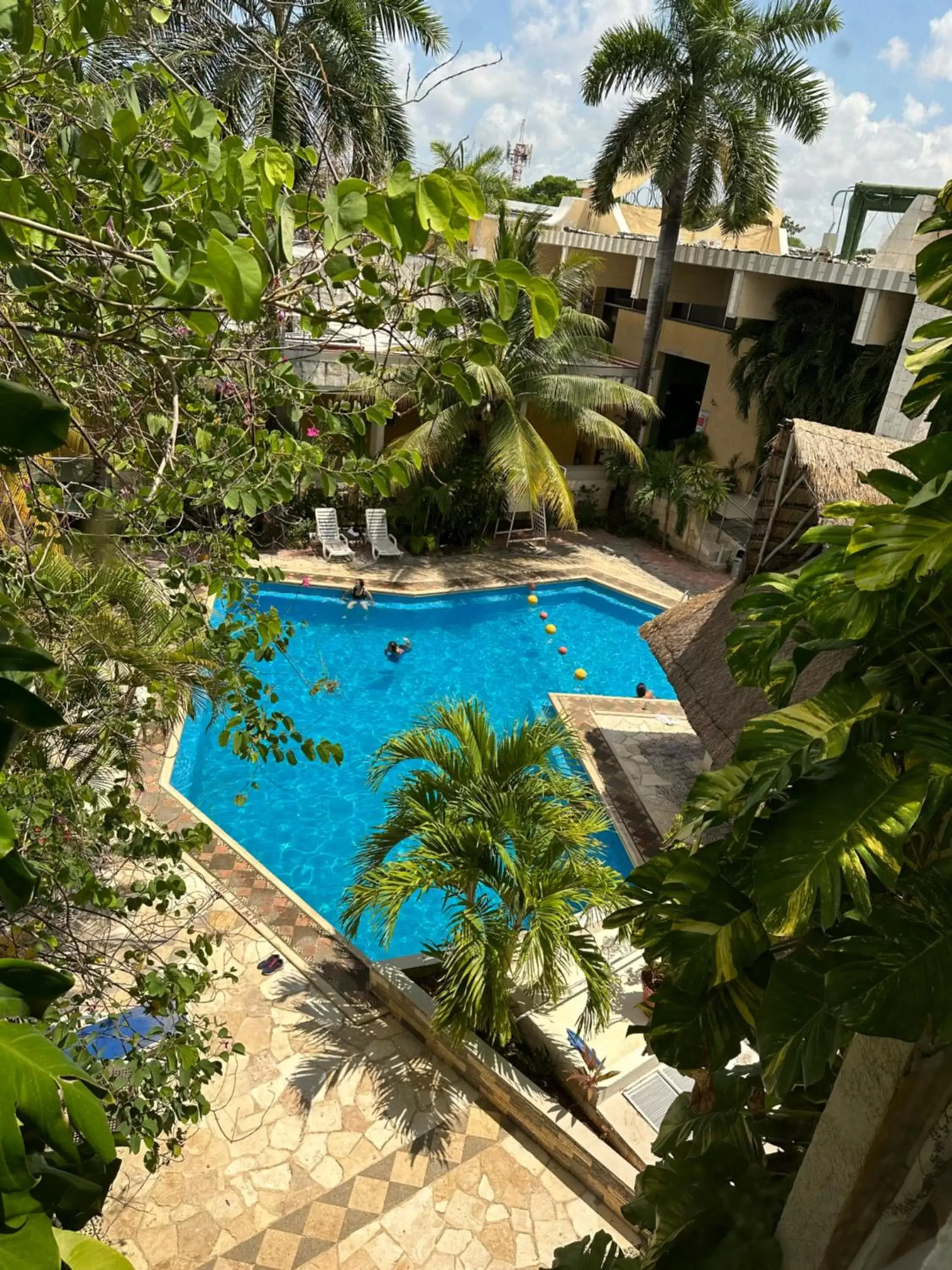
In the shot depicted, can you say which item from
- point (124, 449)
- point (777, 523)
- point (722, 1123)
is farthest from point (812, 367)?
point (722, 1123)

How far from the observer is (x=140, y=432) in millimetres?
3688

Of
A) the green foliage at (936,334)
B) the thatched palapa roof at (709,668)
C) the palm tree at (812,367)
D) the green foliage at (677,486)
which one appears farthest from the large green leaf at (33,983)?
the green foliage at (677,486)

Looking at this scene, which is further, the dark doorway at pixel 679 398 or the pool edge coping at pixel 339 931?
the dark doorway at pixel 679 398

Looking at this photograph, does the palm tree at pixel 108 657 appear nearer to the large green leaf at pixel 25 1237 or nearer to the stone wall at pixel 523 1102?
the large green leaf at pixel 25 1237

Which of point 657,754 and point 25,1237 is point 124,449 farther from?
point 657,754

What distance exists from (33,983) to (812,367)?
731 inches

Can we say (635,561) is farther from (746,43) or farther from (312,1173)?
(312,1173)

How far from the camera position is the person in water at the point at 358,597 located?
1550cm

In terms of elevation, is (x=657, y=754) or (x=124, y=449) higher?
(x=124, y=449)

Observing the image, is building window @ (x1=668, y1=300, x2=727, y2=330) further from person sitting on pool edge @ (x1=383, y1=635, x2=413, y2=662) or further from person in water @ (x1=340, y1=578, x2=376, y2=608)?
person sitting on pool edge @ (x1=383, y1=635, x2=413, y2=662)

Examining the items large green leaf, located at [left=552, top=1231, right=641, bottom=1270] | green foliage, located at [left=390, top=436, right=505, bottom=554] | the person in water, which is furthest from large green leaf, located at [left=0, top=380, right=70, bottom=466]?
green foliage, located at [left=390, top=436, right=505, bottom=554]

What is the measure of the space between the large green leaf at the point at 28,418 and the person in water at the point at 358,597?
1426cm

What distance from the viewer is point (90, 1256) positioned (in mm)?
1392

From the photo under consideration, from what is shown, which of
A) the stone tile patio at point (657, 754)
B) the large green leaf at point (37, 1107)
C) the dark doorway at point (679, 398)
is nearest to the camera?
the large green leaf at point (37, 1107)
